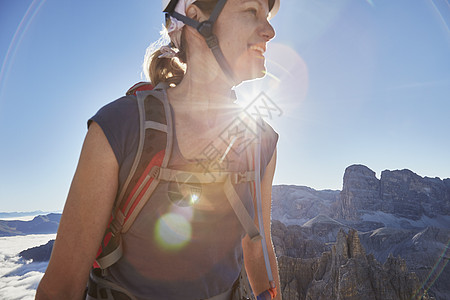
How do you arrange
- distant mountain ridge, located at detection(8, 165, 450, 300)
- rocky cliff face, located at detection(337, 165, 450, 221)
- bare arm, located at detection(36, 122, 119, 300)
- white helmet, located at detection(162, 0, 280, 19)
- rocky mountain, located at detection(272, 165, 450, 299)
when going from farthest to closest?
rocky cliff face, located at detection(337, 165, 450, 221) → rocky mountain, located at detection(272, 165, 450, 299) → distant mountain ridge, located at detection(8, 165, 450, 300) → white helmet, located at detection(162, 0, 280, 19) → bare arm, located at detection(36, 122, 119, 300)

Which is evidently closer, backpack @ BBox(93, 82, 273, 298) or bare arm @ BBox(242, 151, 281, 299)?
backpack @ BBox(93, 82, 273, 298)

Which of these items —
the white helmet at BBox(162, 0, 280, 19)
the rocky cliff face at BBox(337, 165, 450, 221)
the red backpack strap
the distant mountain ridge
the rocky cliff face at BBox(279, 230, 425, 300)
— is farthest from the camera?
the rocky cliff face at BBox(337, 165, 450, 221)

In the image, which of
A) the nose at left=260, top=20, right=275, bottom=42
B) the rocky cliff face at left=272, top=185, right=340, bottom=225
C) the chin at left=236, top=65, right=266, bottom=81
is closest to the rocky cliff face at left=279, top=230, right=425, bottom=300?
the chin at left=236, top=65, right=266, bottom=81

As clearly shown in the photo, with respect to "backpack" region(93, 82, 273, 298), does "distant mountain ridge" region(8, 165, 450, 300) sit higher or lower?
lower

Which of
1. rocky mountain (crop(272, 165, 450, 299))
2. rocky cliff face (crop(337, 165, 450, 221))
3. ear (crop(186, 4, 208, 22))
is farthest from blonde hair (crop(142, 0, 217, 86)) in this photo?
rocky cliff face (crop(337, 165, 450, 221))

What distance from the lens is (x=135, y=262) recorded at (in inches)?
69.8

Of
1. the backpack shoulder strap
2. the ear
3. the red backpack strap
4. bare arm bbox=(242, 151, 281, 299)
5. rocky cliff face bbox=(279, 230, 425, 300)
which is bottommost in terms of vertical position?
rocky cliff face bbox=(279, 230, 425, 300)

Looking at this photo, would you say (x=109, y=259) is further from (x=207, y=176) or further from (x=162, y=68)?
(x=162, y=68)

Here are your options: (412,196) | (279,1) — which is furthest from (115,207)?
(412,196)

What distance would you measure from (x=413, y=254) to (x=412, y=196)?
89.1m

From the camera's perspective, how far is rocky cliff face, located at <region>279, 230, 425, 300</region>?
3897 centimetres

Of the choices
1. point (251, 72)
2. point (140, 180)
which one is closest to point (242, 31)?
point (251, 72)

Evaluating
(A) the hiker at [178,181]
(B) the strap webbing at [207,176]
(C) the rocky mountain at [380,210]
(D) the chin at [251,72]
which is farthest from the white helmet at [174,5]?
(C) the rocky mountain at [380,210]

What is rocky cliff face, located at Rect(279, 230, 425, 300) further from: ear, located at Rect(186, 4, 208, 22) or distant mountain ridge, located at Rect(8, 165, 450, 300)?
ear, located at Rect(186, 4, 208, 22)
